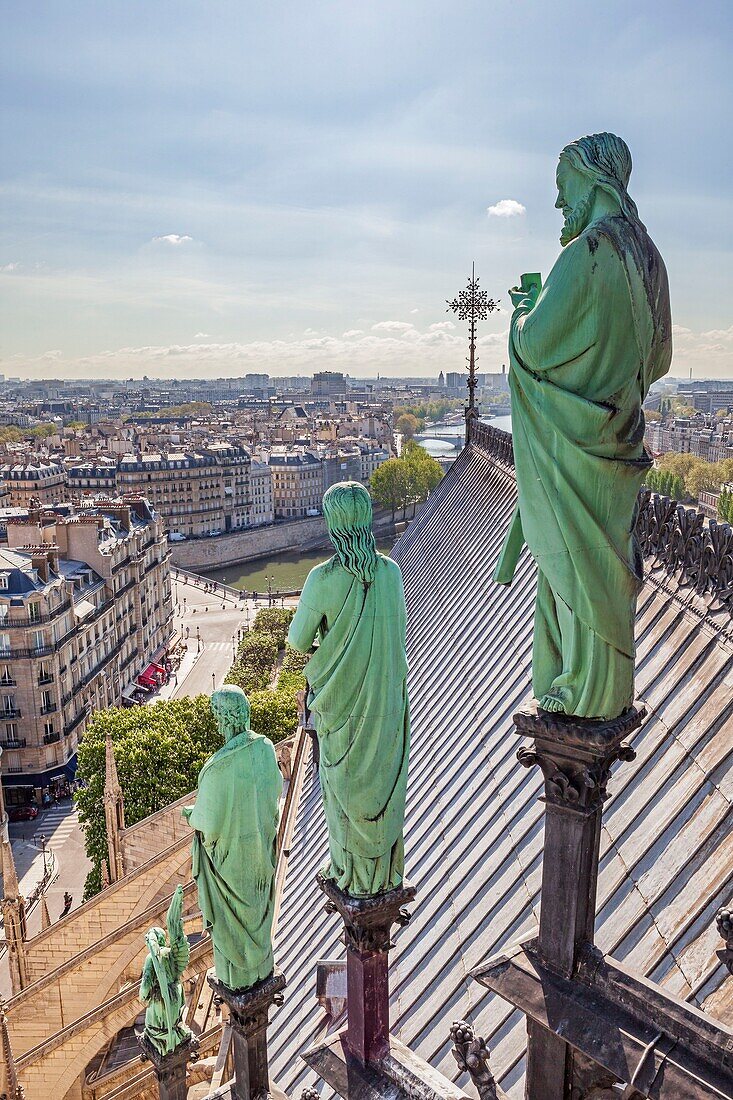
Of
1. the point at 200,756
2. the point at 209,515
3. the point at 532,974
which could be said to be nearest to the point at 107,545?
the point at 200,756

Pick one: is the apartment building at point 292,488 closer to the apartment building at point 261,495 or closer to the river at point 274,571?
the apartment building at point 261,495

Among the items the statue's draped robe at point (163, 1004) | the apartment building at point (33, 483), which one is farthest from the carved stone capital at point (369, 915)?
the apartment building at point (33, 483)

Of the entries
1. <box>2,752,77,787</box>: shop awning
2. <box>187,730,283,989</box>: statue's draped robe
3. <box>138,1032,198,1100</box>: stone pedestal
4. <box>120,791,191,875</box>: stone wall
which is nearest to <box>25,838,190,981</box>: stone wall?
<box>120,791,191,875</box>: stone wall

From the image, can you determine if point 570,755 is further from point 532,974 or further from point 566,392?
point 566,392

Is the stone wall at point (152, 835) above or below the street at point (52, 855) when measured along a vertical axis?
above

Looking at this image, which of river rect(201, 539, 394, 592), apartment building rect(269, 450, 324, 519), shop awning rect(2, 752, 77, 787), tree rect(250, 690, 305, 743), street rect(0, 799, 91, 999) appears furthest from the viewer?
apartment building rect(269, 450, 324, 519)

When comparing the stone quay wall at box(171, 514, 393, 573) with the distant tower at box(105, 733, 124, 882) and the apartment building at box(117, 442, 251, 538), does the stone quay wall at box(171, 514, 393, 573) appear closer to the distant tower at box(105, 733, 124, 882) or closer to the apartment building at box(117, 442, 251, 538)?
the apartment building at box(117, 442, 251, 538)
